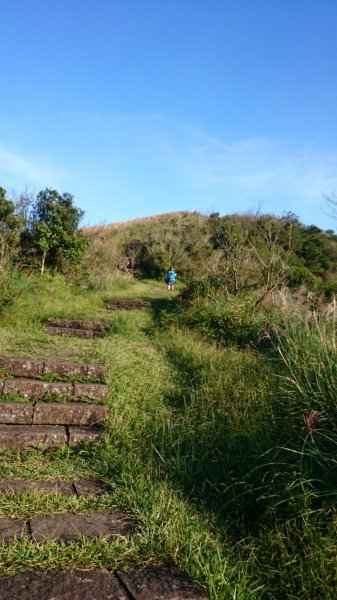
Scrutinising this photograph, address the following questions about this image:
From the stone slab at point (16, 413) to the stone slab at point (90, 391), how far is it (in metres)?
0.54

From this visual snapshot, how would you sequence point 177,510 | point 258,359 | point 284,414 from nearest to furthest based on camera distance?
point 177,510, point 284,414, point 258,359

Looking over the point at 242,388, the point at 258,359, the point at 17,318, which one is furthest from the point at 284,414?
the point at 17,318

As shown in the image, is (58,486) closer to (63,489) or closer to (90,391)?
(63,489)

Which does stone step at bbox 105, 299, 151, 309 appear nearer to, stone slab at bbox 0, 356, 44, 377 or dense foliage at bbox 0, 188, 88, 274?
dense foliage at bbox 0, 188, 88, 274

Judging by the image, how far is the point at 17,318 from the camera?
8.38 m

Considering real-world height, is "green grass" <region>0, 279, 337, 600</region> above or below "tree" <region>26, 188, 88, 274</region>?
below

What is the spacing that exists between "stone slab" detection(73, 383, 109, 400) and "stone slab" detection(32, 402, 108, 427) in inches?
8.7

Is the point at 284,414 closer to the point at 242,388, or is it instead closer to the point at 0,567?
the point at 242,388

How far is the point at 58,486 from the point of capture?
3.08 meters

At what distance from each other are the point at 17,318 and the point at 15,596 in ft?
22.6

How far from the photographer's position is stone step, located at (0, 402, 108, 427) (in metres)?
4.04

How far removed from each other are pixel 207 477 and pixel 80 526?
1130 millimetres

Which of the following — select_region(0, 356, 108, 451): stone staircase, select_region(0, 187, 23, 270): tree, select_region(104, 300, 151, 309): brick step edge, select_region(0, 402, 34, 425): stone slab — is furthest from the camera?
select_region(104, 300, 151, 309): brick step edge

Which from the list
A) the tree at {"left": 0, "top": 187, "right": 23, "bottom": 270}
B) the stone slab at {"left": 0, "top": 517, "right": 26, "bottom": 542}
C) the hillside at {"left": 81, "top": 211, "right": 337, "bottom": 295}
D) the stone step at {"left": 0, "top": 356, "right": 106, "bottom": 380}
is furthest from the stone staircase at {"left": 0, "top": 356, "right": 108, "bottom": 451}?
the hillside at {"left": 81, "top": 211, "right": 337, "bottom": 295}
